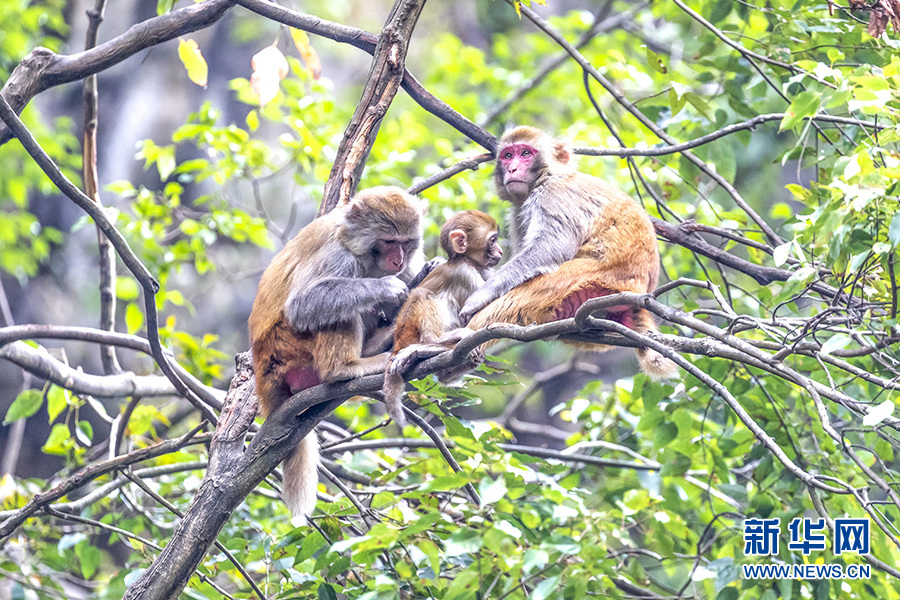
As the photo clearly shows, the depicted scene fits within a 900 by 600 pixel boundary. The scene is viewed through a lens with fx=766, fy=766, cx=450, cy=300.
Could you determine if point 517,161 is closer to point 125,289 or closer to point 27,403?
point 27,403

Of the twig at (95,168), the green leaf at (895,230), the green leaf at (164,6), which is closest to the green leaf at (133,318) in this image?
the twig at (95,168)

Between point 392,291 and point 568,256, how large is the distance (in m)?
0.96

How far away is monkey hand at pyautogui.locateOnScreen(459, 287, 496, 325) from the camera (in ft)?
13.2

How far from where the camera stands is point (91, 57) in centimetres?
418

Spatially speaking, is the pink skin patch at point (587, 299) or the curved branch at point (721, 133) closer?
the pink skin patch at point (587, 299)

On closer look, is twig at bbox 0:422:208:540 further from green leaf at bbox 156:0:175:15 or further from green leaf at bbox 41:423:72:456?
green leaf at bbox 156:0:175:15

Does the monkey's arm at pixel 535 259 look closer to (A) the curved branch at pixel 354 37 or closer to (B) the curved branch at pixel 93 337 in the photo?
(A) the curved branch at pixel 354 37

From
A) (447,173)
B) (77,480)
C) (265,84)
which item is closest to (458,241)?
(447,173)

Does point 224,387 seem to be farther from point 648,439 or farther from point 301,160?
point 648,439

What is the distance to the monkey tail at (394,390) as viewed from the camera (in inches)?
137

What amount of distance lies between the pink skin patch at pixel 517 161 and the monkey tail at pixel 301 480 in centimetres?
184

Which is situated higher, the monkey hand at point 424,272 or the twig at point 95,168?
the twig at point 95,168

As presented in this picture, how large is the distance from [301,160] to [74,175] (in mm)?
5315

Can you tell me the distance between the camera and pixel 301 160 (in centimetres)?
666
